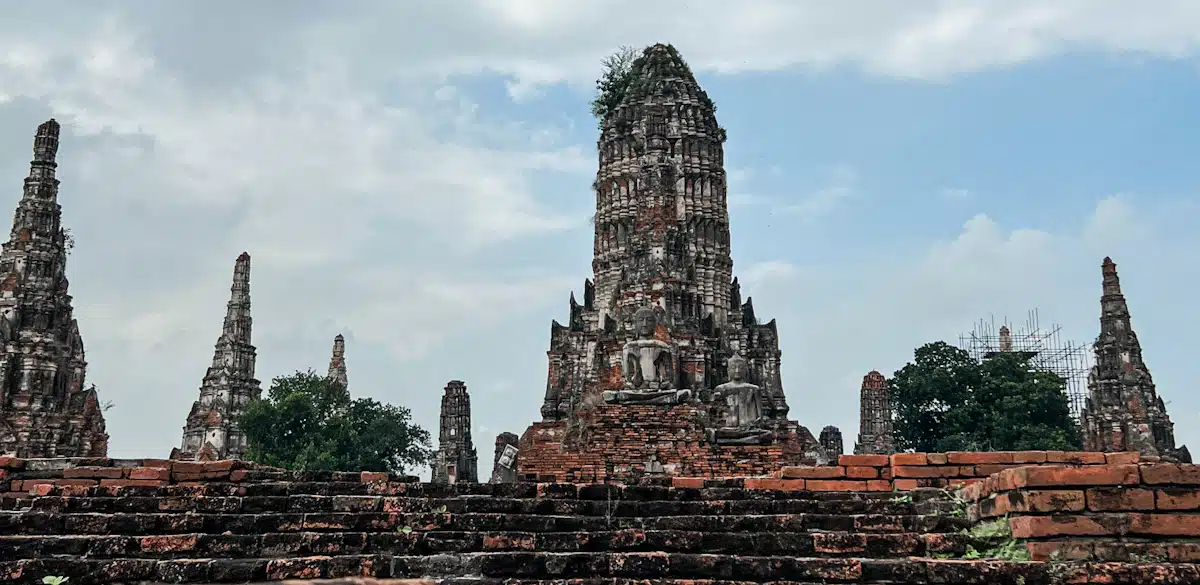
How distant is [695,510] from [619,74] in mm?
33929

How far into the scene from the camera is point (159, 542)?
239 inches

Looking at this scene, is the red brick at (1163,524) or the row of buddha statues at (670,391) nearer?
the red brick at (1163,524)

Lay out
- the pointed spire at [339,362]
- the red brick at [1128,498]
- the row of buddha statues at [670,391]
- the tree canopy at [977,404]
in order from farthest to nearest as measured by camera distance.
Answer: the pointed spire at [339,362], the tree canopy at [977,404], the row of buddha statues at [670,391], the red brick at [1128,498]

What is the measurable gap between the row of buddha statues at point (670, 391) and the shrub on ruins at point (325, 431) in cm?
2304

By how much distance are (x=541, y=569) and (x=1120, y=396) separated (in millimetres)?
34292

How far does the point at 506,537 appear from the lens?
609cm

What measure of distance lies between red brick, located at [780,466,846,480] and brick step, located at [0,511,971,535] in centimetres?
139

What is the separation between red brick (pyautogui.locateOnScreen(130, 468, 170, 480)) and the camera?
8156mm

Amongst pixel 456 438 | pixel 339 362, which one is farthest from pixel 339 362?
pixel 456 438

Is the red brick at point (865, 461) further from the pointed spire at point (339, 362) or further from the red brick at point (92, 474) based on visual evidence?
the pointed spire at point (339, 362)

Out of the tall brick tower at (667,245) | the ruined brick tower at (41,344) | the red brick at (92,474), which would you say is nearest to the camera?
the red brick at (92,474)

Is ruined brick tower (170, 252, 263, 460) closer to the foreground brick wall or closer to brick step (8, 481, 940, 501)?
brick step (8, 481, 940, 501)

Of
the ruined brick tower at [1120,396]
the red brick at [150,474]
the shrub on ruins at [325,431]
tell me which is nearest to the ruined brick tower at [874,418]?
the ruined brick tower at [1120,396]

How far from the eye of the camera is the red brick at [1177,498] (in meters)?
5.54
